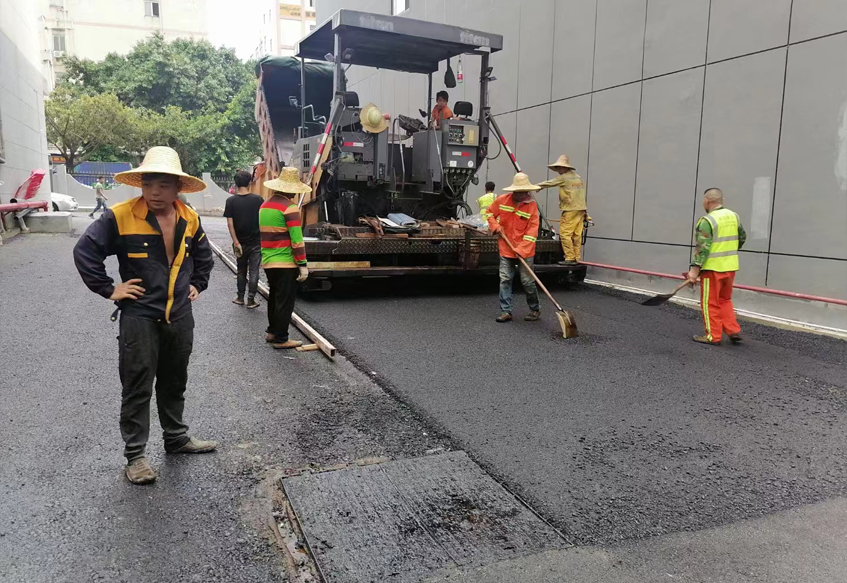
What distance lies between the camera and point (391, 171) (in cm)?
936

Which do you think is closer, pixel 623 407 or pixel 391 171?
pixel 623 407

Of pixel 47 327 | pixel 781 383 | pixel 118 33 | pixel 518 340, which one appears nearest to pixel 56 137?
pixel 118 33

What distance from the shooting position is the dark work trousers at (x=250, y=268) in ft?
25.3

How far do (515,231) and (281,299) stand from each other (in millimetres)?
2863

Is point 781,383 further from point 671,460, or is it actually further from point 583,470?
point 583,470

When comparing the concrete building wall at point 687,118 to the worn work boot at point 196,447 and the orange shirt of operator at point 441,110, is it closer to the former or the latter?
the orange shirt of operator at point 441,110

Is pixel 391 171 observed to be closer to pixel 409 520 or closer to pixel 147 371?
pixel 147 371

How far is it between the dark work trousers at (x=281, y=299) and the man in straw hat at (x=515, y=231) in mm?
2489

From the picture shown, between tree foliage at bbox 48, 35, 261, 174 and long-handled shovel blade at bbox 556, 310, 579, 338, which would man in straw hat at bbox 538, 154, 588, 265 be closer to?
long-handled shovel blade at bbox 556, 310, 579, 338

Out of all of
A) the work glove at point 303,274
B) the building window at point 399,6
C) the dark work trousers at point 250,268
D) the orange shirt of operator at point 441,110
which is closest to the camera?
the work glove at point 303,274

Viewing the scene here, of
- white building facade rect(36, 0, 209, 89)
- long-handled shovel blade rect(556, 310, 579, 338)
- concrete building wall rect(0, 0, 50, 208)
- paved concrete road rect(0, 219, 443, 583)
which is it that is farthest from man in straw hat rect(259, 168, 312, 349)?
white building facade rect(36, 0, 209, 89)

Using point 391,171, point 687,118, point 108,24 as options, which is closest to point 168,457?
point 391,171

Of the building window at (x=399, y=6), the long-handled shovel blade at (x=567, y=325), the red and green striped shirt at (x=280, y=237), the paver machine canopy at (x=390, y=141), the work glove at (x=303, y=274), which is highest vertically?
the building window at (x=399, y=6)

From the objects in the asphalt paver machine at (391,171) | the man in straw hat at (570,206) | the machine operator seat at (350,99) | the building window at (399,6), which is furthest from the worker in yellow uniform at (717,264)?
the building window at (399,6)
